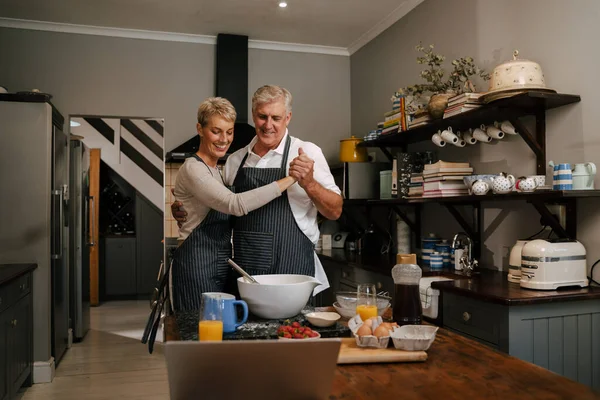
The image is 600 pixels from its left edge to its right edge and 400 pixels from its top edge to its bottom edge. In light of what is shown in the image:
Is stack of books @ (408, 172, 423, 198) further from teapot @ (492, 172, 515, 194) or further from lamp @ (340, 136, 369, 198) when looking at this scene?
lamp @ (340, 136, 369, 198)

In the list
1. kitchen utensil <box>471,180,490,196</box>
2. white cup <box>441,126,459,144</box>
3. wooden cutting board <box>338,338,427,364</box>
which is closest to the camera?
wooden cutting board <box>338,338,427,364</box>

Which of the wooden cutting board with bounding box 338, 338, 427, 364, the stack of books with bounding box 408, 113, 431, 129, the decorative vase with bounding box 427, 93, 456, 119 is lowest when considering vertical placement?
the wooden cutting board with bounding box 338, 338, 427, 364

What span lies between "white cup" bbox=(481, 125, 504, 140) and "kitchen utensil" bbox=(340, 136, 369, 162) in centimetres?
161

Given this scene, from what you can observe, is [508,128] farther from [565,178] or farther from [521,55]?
[565,178]

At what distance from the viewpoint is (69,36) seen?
4934 mm

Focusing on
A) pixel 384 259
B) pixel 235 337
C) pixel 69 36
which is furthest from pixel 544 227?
pixel 69 36

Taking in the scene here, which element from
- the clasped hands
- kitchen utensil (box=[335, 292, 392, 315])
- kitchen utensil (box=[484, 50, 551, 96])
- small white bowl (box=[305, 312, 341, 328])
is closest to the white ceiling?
kitchen utensil (box=[484, 50, 551, 96])

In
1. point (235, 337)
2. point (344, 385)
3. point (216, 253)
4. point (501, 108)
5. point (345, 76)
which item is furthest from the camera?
point (345, 76)

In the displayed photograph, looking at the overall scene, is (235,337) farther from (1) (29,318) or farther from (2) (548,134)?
(1) (29,318)

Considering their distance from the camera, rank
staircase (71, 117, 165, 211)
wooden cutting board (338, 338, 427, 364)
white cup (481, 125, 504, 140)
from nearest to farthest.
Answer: wooden cutting board (338, 338, 427, 364) < white cup (481, 125, 504, 140) < staircase (71, 117, 165, 211)

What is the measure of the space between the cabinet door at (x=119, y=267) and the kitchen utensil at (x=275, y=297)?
6.49 m

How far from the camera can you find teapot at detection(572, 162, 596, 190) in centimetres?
253

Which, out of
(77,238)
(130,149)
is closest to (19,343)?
(77,238)

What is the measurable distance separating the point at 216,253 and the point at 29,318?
226cm
